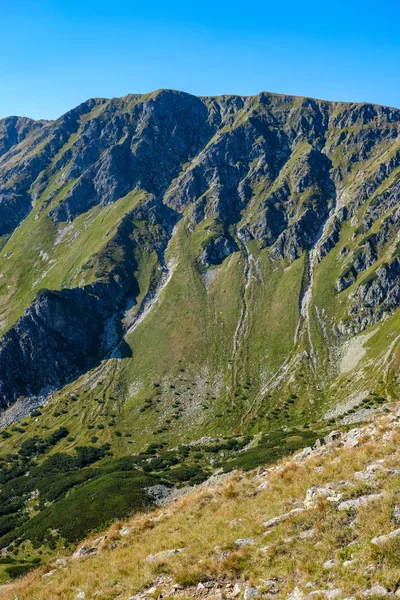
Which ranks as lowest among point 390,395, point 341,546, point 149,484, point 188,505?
point 390,395

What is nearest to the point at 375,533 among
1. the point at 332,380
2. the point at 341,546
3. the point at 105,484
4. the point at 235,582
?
the point at 341,546

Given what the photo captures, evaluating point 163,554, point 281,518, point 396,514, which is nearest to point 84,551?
point 163,554

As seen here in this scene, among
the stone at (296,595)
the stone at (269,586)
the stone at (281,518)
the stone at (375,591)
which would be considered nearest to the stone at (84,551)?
the stone at (281,518)

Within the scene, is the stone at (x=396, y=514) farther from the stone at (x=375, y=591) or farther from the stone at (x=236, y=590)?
the stone at (x=236, y=590)

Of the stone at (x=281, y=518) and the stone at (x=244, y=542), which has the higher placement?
the stone at (x=244, y=542)

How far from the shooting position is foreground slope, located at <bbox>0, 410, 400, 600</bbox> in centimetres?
1321

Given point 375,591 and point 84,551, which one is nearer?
point 375,591

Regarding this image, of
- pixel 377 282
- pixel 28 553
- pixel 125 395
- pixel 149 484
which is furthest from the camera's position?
pixel 377 282

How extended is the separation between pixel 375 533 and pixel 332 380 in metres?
156

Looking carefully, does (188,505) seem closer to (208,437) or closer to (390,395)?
(208,437)

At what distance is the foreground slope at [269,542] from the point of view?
1321 centimetres

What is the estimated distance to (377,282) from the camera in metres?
199

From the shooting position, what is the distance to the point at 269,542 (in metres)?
16.7

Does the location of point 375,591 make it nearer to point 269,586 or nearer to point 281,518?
point 269,586
